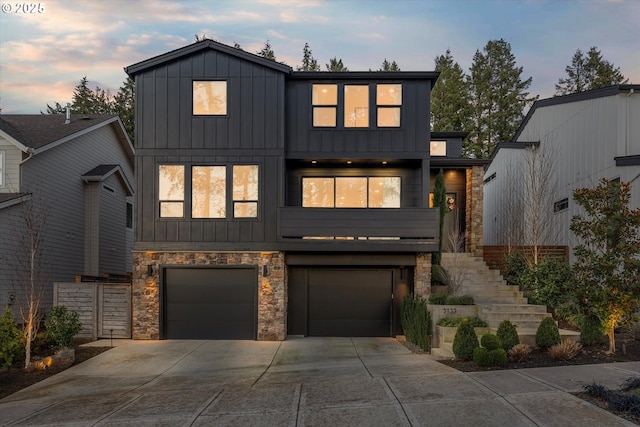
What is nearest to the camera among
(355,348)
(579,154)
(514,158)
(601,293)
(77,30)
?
(601,293)

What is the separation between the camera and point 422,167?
14.7 m

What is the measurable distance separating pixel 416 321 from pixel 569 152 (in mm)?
9085

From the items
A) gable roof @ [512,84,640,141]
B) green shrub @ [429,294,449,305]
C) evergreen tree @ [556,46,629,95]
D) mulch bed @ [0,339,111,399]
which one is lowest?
mulch bed @ [0,339,111,399]

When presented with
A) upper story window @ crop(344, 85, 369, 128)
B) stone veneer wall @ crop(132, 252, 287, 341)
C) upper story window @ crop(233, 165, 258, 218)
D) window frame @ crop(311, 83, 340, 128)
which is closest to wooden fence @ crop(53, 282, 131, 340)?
stone veneer wall @ crop(132, 252, 287, 341)

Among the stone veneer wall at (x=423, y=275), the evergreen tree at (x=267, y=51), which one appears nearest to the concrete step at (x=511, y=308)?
Answer: the stone veneer wall at (x=423, y=275)

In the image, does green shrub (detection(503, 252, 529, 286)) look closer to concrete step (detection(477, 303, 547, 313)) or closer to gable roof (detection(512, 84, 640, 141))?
concrete step (detection(477, 303, 547, 313))

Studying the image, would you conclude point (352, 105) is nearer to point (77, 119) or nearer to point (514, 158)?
point (514, 158)

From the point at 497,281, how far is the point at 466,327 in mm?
5317

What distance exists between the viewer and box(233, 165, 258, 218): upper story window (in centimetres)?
1405

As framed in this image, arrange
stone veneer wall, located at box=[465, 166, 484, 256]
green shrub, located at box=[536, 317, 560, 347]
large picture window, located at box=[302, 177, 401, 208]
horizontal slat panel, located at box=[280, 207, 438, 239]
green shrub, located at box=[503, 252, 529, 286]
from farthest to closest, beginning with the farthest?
stone veneer wall, located at box=[465, 166, 484, 256] < large picture window, located at box=[302, 177, 401, 208] < green shrub, located at box=[503, 252, 529, 286] < horizontal slat panel, located at box=[280, 207, 438, 239] < green shrub, located at box=[536, 317, 560, 347]

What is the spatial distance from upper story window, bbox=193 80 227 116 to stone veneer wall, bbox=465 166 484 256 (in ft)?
30.8

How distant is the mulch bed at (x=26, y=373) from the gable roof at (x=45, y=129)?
6826 mm

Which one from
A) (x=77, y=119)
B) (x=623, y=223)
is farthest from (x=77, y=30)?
(x=623, y=223)

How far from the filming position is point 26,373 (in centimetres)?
1019
